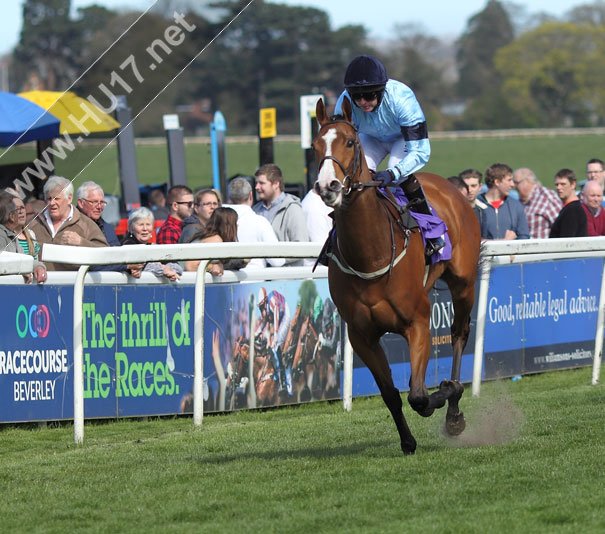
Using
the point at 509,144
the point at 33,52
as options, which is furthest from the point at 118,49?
the point at 509,144

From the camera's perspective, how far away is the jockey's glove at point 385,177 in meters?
6.08

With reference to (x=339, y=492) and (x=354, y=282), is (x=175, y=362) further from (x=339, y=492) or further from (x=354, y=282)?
(x=339, y=492)

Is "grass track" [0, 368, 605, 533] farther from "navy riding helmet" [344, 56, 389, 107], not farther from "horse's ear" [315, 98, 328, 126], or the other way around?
"navy riding helmet" [344, 56, 389, 107]

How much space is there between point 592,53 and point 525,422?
3900 inches

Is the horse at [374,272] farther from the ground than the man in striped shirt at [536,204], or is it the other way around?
the man in striped shirt at [536,204]

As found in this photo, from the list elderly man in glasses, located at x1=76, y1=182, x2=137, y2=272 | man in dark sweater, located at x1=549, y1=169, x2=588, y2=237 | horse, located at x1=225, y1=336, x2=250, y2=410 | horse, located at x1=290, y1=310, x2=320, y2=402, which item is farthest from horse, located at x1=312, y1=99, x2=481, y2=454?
man in dark sweater, located at x1=549, y1=169, x2=588, y2=237

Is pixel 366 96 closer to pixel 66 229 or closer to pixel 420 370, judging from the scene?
pixel 420 370

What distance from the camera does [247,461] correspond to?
6113 mm

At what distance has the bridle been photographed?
18.4 feet

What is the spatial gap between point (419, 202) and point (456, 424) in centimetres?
128

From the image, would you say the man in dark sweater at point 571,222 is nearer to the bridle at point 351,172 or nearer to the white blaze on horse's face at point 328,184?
the bridle at point 351,172

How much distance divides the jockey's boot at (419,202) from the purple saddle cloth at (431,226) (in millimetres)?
33

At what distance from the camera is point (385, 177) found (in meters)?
6.12

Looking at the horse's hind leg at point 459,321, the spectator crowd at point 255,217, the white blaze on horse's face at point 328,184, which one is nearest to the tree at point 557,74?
the spectator crowd at point 255,217
